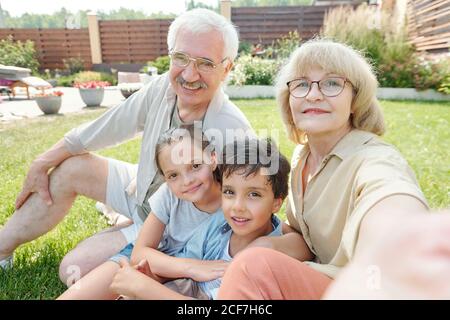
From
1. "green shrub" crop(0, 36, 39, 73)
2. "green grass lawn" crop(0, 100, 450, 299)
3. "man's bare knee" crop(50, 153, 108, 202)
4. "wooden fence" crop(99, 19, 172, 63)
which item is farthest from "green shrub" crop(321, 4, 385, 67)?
"green shrub" crop(0, 36, 39, 73)

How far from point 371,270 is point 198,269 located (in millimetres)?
1087

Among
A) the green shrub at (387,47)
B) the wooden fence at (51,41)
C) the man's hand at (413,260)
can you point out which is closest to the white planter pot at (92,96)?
the green shrub at (387,47)

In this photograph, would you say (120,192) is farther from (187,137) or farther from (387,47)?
(387,47)

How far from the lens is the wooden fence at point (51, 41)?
16.1m

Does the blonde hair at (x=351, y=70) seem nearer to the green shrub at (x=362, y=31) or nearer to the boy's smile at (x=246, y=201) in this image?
the boy's smile at (x=246, y=201)

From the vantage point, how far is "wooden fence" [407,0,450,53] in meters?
8.76

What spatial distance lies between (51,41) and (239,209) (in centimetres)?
1708

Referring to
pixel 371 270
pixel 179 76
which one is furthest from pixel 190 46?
pixel 371 270

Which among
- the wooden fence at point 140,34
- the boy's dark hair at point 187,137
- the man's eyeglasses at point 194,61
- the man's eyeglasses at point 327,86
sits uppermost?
the wooden fence at point 140,34

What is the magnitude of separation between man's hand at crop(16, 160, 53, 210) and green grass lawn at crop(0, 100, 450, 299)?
36cm

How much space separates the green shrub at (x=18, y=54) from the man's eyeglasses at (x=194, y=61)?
1368cm

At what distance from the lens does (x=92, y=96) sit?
8.77m

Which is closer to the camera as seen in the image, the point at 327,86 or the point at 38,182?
the point at 327,86

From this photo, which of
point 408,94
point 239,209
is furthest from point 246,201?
point 408,94
